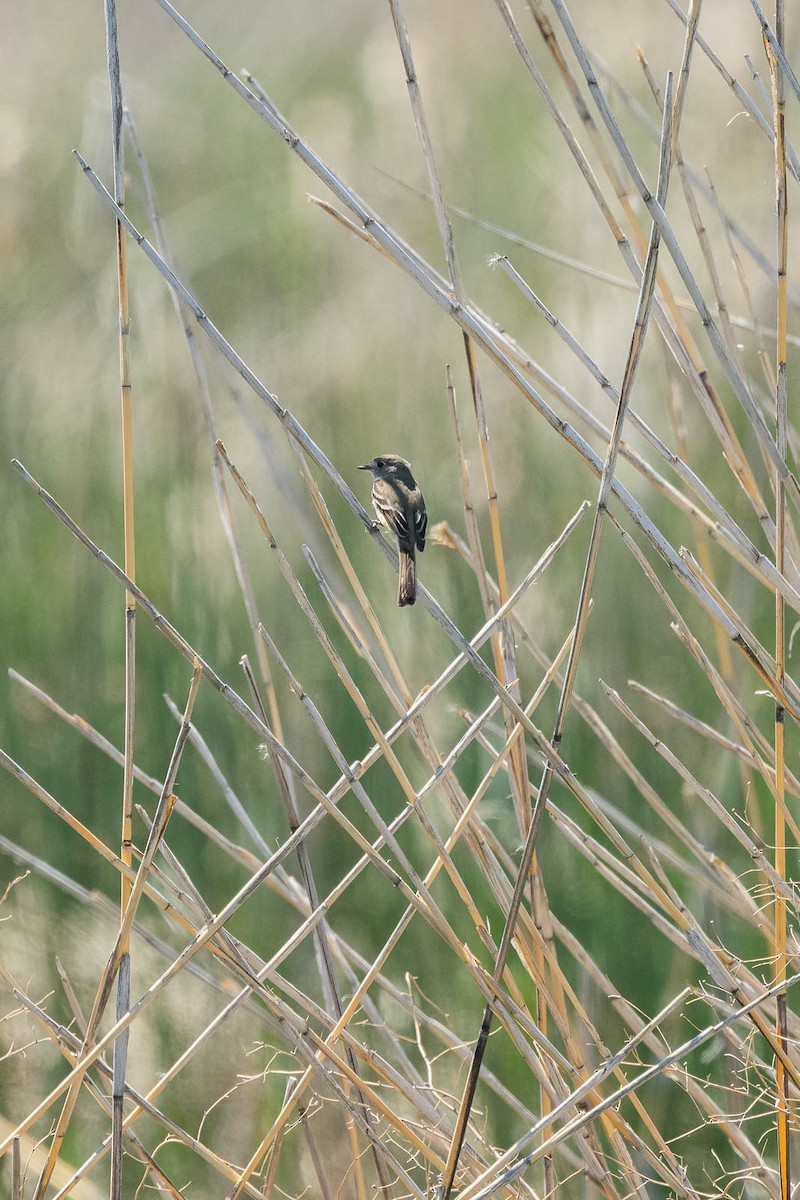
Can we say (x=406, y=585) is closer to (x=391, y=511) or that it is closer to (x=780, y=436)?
(x=391, y=511)

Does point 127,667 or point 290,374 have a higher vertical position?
point 290,374

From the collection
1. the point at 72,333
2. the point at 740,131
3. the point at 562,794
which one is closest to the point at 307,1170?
the point at 562,794

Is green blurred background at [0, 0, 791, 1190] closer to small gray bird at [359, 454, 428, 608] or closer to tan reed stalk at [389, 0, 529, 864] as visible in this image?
small gray bird at [359, 454, 428, 608]

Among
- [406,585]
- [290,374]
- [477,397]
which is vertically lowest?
[406,585]

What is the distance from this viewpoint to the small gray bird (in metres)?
2.61

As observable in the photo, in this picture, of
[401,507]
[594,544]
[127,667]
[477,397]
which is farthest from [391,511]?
[594,544]

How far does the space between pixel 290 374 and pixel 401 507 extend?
4.94 ft

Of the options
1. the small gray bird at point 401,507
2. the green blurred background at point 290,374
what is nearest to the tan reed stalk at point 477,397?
the small gray bird at point 401,507

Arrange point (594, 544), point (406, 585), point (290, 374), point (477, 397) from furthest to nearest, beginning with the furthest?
point (290, 374), point (406, 585), point (477, 397), point (594, 544)

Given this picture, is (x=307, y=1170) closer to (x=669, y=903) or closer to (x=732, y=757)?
(x=732, y=757)

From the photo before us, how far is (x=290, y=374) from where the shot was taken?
4.08 m

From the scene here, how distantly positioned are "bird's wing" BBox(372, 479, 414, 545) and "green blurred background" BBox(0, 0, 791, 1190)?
0.49 metres

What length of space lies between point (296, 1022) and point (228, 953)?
5.8 inches

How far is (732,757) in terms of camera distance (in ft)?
10.3
